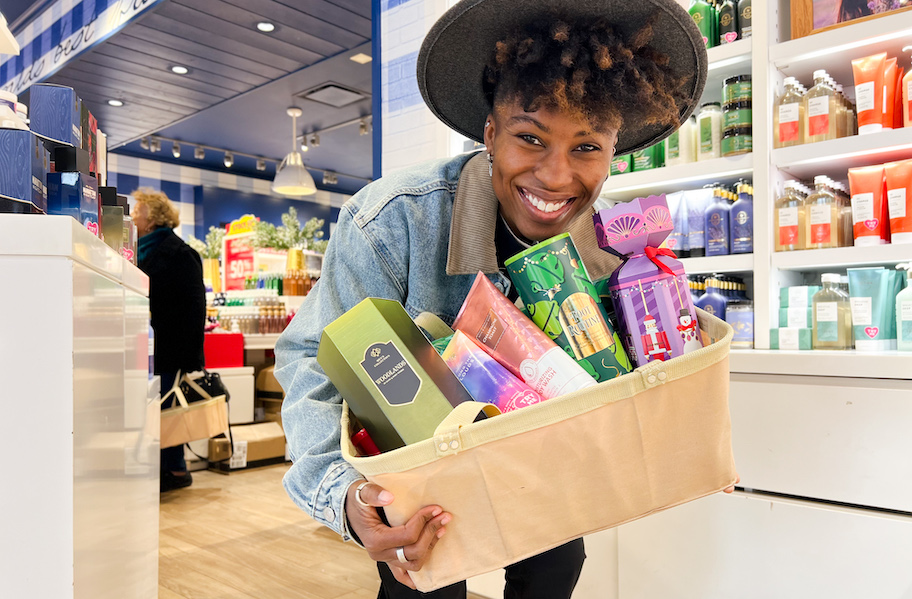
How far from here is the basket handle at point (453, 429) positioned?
67 cm

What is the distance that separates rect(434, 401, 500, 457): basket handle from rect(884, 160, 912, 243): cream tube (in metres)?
1.61

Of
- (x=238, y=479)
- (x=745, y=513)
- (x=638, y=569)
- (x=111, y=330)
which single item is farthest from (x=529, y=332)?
(x=238, y=479)

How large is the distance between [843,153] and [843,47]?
1.02ft

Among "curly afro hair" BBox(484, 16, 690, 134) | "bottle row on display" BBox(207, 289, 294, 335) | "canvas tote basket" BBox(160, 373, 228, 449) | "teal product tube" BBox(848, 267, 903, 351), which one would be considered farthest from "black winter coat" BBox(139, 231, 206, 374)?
"teal product tube" BBox(848, 267, 903, 351)

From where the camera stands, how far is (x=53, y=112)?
1313mm

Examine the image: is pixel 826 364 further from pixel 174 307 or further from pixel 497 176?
pixel 174 307

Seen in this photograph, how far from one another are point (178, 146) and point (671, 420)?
8.51 m

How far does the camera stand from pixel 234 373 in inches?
177

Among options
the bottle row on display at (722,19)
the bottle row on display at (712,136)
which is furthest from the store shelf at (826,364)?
the bottle row on display at (722,19)

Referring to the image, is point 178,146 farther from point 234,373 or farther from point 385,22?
point 385,22

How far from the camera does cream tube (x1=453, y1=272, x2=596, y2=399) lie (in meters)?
0.78

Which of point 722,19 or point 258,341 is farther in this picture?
point 258,341

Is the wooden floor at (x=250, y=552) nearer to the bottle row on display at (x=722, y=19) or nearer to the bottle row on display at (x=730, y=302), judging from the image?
the bottle row on display at (x=730, y=302)

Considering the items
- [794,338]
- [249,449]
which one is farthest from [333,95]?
[794,338]
